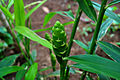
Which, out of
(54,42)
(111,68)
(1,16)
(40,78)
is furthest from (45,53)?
(111,68)

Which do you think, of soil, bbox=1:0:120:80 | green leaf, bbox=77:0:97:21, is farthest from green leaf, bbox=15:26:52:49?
soil, bbox=1:0:120:80

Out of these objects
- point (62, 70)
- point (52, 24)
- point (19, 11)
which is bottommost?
point (62, 70)

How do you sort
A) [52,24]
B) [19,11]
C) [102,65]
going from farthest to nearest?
[52,24] → [19,11] → [102,65]

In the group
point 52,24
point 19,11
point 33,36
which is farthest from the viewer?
point 52,24

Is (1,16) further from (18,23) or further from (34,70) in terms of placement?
(34,70)

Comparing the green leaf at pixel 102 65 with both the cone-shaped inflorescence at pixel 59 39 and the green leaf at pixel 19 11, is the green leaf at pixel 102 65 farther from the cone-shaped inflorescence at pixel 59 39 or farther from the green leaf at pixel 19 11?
the green leaf at pixel 19 11

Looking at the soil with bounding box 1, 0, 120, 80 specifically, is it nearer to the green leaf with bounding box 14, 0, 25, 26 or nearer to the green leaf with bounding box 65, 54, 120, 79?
the green leaf with bounding box 14, 0, 25, 26

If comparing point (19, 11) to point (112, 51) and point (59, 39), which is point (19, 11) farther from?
point (112, 51)

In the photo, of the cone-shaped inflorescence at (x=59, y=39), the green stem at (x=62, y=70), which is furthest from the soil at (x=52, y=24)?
the cone-shaped inflorescence at (x=59, y=39)

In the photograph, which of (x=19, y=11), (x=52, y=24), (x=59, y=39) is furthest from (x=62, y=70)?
(x=52, y=24)
